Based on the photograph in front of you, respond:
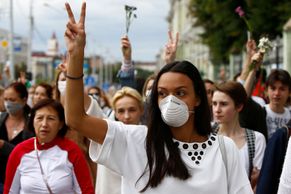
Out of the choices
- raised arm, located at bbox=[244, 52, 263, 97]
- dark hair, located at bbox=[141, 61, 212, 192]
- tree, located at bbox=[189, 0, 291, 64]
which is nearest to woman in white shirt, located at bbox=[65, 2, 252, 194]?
dark hair, located at bbox=[141, 61, 212, 192]

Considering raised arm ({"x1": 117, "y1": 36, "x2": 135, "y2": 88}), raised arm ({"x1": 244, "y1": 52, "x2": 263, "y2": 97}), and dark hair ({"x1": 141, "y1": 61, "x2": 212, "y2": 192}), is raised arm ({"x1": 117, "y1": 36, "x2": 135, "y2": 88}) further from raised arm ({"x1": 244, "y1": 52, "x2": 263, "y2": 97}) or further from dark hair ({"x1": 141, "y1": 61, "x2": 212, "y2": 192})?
dark hair ({"x1": 141, "y1": 61, "x2": 212, "y2": 192})

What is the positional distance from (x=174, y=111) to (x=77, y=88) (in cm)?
49

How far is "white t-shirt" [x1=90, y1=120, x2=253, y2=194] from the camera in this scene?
3236 mm

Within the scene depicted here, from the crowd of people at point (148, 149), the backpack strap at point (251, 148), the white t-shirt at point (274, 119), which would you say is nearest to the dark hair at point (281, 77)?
the white t-shirt at point (274, 119)

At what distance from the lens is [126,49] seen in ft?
18.9

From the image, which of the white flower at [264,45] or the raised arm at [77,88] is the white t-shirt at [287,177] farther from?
the white flower at [264,45]

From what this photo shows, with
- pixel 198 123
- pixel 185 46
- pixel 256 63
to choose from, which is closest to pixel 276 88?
pixel 256 63

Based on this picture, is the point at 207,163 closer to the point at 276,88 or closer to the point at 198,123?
the point at 198,123

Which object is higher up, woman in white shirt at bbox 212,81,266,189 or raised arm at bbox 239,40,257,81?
raised arm at bbox 239,40,257,81

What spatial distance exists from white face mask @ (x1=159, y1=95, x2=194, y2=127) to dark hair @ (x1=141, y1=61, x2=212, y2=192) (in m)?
0.07

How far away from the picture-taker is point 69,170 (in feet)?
16.5

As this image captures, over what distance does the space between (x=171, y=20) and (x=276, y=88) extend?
131 m

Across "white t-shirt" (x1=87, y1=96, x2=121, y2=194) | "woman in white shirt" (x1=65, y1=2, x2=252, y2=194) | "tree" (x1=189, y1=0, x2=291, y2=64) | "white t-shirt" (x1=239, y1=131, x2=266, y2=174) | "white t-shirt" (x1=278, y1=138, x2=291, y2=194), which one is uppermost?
"tree" (x1=189, y1=0, x2=291, y2=64)

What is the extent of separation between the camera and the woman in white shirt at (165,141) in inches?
127
